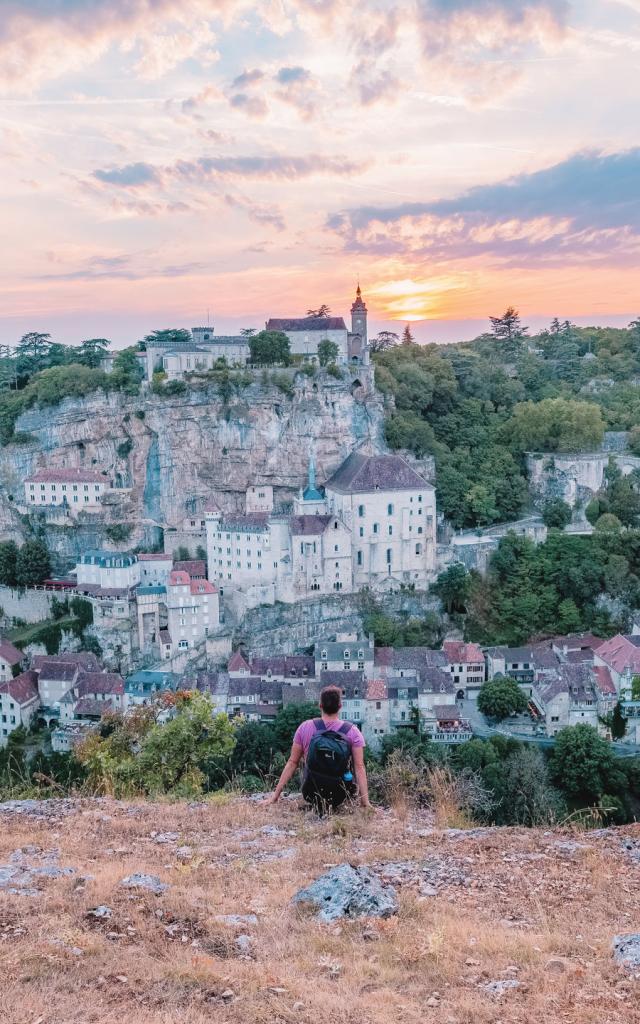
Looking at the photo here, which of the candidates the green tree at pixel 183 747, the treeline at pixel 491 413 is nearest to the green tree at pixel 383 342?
the treeline at pixel 491 413

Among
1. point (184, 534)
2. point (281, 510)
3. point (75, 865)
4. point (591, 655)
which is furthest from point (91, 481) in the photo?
point (75, 865)

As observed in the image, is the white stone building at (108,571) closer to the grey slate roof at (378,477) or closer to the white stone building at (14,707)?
the white stone building at (14,707)

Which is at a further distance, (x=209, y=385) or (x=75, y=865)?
(x=209, y=385)

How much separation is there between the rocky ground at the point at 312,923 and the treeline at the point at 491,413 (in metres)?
33.3

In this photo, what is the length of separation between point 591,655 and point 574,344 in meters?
36.9

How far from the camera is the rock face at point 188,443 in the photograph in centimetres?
3931

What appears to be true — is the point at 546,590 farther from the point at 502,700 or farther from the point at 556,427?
the point at 556,427

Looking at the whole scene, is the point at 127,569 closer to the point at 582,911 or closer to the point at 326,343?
the point at 326,343

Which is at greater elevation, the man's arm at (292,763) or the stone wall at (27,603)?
the man's arm at (292,763)

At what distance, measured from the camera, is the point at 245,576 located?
34.6 meters

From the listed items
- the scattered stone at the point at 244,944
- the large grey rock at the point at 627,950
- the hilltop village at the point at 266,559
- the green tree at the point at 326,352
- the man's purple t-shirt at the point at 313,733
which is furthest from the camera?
the green tree at the point at 326,352

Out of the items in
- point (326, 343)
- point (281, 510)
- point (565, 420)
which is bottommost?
point (281, 510)

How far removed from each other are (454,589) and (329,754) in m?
28.9

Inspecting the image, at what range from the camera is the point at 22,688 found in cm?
3044
